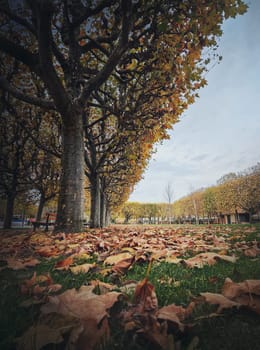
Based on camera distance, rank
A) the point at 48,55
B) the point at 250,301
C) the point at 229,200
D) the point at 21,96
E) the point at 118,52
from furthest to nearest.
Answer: the point at 229,200, the point at 21,96, the point at 118,52, the point at 48,55, the point at 250,301

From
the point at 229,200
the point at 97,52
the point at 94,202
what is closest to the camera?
the point at 97,52

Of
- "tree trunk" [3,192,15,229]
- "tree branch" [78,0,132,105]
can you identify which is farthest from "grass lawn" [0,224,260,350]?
"tree trunk" [3,192,15,229]

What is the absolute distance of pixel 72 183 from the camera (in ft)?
16.3

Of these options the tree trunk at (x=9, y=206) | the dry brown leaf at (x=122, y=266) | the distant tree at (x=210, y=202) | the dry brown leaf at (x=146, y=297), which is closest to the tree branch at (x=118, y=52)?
the dry brown leaf at (x=122, y=266)

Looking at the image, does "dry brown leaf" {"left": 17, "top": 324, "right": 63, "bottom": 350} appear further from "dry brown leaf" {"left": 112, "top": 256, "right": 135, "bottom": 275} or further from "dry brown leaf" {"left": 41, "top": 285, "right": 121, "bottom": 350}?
"dry brown leaf" {"left": 112, "top": 256, "right": 135, "bottom": 275}

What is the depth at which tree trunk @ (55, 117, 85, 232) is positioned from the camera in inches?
190

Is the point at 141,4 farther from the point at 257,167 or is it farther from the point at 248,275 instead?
the point at 257,167

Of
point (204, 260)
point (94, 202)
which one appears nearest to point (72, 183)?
point (204, 260)

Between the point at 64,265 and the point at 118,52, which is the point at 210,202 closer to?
the point at 118,52

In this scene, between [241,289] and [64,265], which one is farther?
[64,265]

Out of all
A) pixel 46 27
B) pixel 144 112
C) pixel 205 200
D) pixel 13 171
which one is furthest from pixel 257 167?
pixel 46 27

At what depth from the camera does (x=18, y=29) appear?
6500 millimetres

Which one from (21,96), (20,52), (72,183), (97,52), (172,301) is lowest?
(172,301)

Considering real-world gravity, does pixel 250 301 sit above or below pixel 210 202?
below
